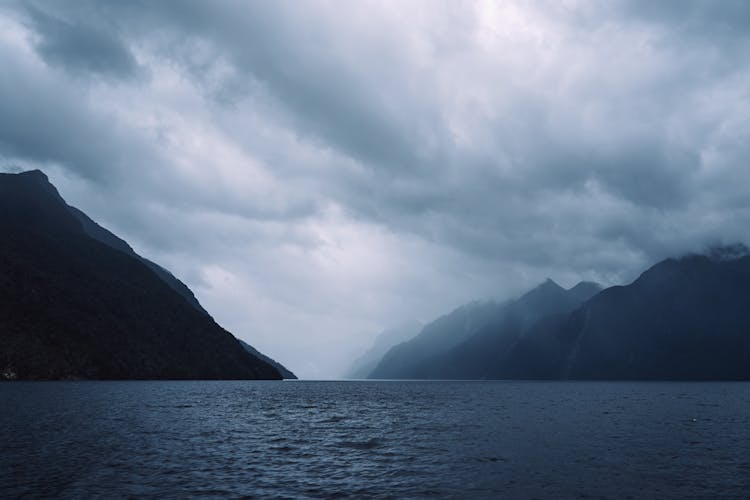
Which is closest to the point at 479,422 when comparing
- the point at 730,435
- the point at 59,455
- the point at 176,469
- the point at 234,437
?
the point at 730,435

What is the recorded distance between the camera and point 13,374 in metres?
186

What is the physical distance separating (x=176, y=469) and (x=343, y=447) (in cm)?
1780

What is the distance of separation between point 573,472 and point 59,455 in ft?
140

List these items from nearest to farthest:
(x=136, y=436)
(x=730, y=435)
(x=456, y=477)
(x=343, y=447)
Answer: (x=456, y=477), (x=343, y=447), (x=136, y=436), (x=730, y=435)

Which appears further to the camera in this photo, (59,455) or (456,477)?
(59,455)

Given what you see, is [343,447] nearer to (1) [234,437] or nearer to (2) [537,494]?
(1) [234,437]

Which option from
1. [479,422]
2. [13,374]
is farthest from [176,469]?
[13,374]

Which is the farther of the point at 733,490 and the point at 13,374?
the point at 13,374

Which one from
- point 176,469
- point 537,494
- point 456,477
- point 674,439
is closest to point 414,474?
point 456,477

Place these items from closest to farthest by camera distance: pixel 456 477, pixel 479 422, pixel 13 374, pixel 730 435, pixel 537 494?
pixel 537 494 < pixel 456 477 < pixel 730 435 < pixel 479 422 < pixel 13 374

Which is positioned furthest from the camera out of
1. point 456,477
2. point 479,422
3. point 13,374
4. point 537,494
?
point 13,374

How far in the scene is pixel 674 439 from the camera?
59.6 m

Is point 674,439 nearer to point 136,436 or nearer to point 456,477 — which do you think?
point 456,477

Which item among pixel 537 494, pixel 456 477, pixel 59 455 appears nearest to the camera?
pixel 537 494
